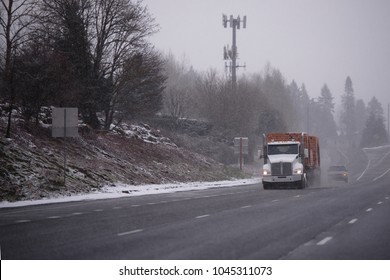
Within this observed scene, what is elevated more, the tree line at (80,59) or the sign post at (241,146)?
the tree line at (80,59)

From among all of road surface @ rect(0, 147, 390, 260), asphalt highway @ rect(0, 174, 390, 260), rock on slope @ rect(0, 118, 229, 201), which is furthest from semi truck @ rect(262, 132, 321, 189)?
asphalt highway @ rect(0, 174, 390, 260)

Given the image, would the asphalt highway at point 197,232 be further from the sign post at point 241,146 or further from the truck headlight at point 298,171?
the sign post at point 241,146

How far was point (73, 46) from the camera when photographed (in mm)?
42875

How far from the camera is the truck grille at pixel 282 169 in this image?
37219 millimetres

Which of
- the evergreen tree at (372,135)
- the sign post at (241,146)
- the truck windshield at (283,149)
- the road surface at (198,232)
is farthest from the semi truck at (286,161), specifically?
the evergreen tree at (372,135)

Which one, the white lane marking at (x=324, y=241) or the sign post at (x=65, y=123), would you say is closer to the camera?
the white lane marking at (x=324, y=241)

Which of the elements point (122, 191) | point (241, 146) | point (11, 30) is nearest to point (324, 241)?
point (122, 191)

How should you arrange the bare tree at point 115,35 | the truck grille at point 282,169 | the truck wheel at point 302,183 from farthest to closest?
the bare tree at point 115,35 < the truck wheel at point 302,183 < the truck grille at point 282,169

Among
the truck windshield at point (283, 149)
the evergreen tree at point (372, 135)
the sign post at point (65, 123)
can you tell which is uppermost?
the evergreen tree at point (372, 135)

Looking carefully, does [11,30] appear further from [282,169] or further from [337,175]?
[337,175]

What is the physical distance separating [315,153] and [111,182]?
678 inches

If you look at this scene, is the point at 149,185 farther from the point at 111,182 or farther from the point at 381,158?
the point at 381,158

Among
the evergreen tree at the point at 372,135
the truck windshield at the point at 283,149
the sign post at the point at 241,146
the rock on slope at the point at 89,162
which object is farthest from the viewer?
the evergreen tree at the point at 372,135

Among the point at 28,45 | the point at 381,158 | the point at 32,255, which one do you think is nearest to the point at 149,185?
the point at 28,45
